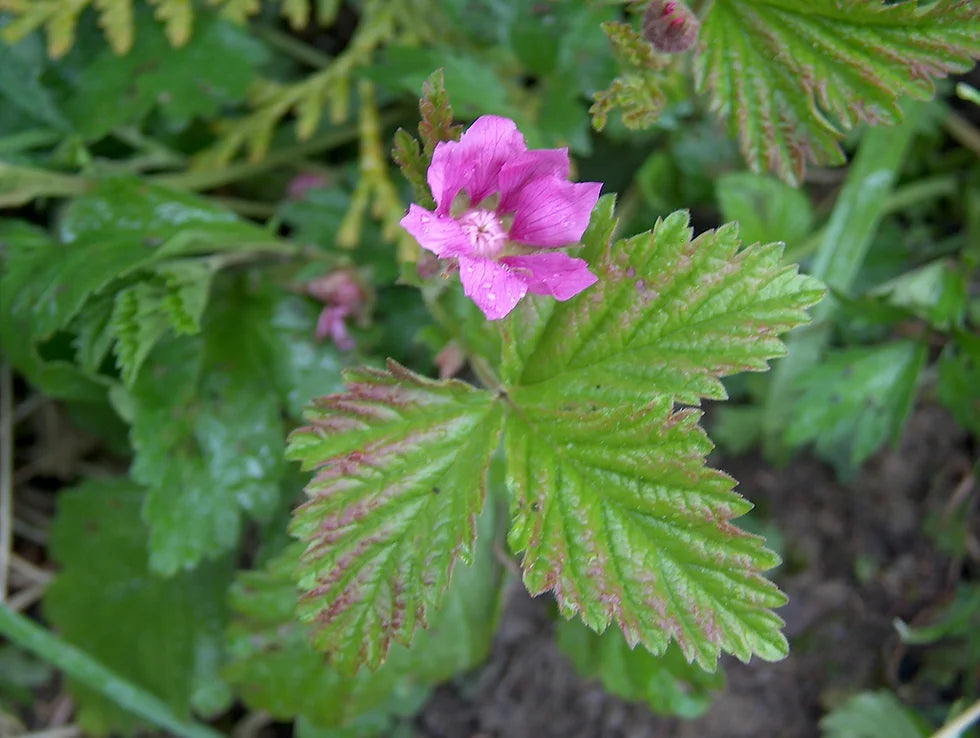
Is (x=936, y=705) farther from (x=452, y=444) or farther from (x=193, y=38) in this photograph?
(x=193, y=38)

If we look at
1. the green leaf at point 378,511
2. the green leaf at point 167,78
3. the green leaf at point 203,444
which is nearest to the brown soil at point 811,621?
the green leaf at point 203,444

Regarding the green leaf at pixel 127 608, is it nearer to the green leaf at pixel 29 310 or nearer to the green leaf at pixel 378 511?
the green leaf at pixel 29 310

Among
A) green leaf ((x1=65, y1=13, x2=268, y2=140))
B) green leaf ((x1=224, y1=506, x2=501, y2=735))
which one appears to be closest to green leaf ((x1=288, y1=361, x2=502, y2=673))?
green leaf ((x1=224, y1=506, x2=501, y2=735))

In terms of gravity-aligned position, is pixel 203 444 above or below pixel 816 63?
below

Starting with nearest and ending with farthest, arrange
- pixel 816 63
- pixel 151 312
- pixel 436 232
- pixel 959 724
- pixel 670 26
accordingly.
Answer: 1. pixel 436 232
2. pixel 670 26
3. pixel 816 63
4. pixel 151 312
5. pixel 959 724

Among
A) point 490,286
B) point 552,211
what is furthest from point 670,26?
point 490,286

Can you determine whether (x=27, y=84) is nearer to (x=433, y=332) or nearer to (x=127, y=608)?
(x=433, y=332)
